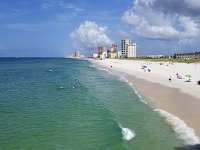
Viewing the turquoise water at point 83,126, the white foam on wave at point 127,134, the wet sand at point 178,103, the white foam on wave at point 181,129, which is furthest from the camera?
the wet sand at point 178,103

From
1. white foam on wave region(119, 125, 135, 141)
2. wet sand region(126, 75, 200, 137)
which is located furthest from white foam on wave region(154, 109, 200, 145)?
white foam on wave region(119, 125, 135, 141)

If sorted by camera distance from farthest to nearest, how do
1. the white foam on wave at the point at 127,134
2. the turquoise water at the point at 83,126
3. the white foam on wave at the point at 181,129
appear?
1. the white foam on wave at the point at 127,134
2. the white foam on wave at the point at 181,129
3. the turquoise water at the point at 83,126

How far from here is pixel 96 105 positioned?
35.8 meters

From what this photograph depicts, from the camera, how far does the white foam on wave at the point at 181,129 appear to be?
21.8m

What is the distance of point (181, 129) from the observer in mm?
24625

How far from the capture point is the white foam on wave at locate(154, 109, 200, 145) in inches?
857

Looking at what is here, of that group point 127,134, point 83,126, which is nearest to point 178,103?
point 83,126

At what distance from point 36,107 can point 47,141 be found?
13.4 metres

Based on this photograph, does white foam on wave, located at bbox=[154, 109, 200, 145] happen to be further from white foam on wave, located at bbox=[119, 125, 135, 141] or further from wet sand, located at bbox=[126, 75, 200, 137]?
white foam on wave, located at bbox=[119, 125, 135, 141]

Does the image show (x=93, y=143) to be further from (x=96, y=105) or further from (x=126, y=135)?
(x=96, y=105)

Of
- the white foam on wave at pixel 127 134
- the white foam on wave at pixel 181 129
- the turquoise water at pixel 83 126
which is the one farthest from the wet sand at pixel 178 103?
the white foam on wave at pixel 127 134

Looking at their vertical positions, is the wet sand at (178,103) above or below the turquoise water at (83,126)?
above

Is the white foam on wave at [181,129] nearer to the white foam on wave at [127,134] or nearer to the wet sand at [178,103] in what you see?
the wet sand at [178,103]

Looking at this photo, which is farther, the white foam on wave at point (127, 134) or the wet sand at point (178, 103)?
the wet sand at point (178, 103)
